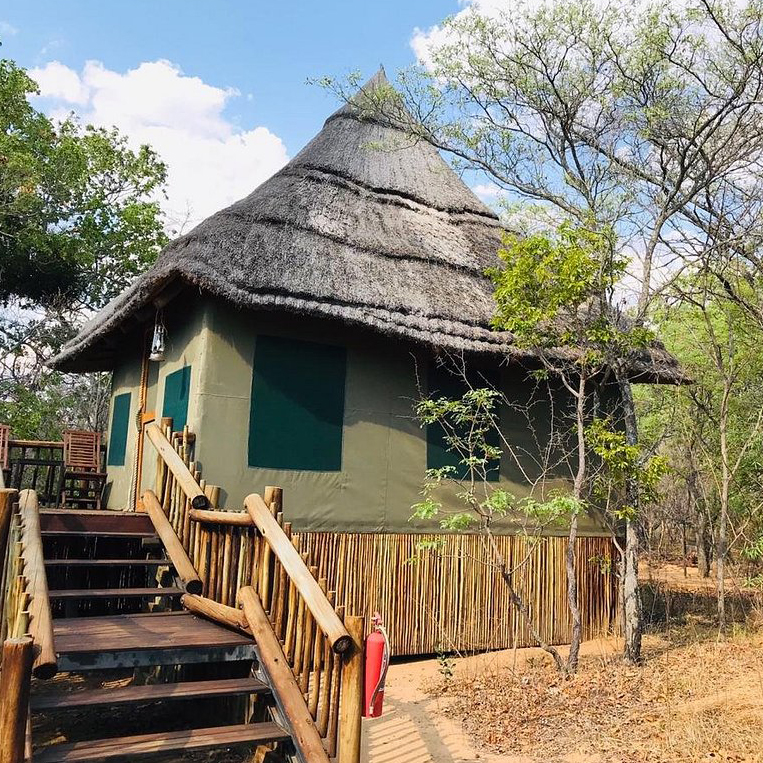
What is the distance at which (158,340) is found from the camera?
24.1ft

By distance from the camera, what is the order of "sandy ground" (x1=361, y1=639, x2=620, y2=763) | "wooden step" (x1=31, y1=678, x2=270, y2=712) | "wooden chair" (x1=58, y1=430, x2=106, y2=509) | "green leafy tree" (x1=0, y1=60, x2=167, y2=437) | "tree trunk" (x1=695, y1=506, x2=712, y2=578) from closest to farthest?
"wooden step" (x1=31, y1=678, x2=270, y2=712) < "sandy ground" (x1=361, y1=639, x2=620, y2=763) < "wooden chair" (x1=58, y1=430, x2=106, y2=509) < "tree trunk" (x1=695, y1=506, x2=712, y2=578) < "green leafy tree" (x1=0, y1=60, x2=167, y2=437)

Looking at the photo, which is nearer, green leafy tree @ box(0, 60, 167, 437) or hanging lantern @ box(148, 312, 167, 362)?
hanging lantern @ box(148, 312, 167, 362)

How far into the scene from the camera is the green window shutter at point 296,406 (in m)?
6.72

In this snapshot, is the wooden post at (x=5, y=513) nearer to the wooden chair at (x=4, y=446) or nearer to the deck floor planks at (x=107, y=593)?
the deck floor planks at (x=107, y=593)

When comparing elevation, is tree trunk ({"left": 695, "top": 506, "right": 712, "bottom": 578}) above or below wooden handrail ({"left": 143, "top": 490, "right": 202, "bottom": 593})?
below

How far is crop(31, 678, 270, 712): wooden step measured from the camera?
3.62 meters

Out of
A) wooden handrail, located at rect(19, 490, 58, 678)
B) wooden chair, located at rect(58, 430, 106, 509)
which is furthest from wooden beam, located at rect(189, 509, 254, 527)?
wooden chair, located at rect(58, 430, 106, 509)

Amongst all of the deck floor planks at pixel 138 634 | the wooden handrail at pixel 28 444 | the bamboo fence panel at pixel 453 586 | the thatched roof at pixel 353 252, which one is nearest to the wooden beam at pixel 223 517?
the deck floor planks at pixel 138 634

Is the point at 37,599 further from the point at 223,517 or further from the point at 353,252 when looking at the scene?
the point at 353,252

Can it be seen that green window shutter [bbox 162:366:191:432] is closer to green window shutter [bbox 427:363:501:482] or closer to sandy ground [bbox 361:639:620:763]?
green window shutter [bbox 427:363:501:482]

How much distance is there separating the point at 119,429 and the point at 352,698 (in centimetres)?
711

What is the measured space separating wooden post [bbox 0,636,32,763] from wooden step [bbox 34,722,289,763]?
0.36 metres

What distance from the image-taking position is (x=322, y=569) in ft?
22.0

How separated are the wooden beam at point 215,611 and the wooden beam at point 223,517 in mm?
546
